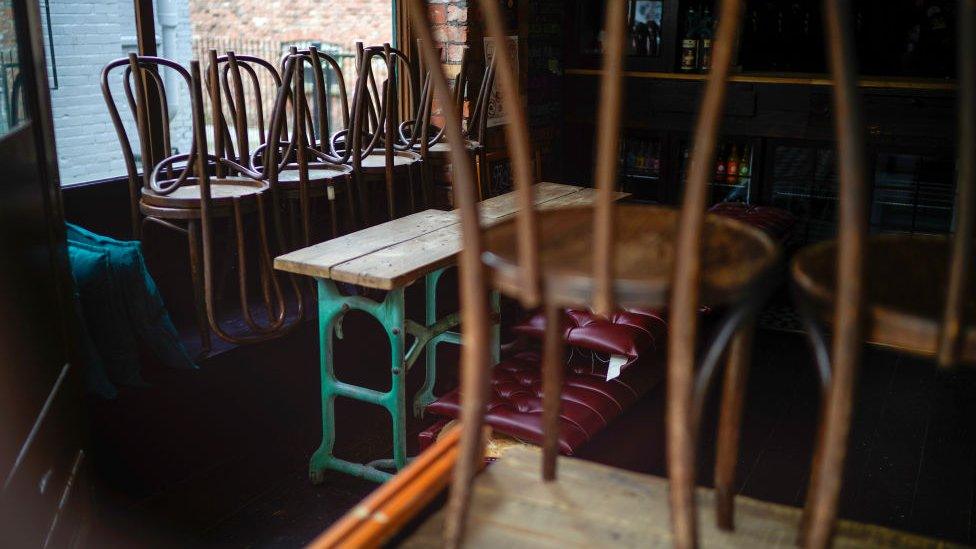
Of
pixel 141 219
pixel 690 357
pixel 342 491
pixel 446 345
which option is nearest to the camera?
pixel 690 357

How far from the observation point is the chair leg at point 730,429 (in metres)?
1.26

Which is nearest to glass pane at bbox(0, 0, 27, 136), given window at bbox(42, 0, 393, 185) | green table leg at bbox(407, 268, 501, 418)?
window at bbox(42, 0, 393, 185)

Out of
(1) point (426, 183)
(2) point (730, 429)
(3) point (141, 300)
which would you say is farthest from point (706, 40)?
(2) point (730, 429)

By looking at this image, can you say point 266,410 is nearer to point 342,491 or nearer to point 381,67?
point 342,491

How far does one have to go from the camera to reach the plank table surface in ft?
4.12

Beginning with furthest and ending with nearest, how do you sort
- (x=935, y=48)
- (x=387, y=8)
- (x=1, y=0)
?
(x=935, y=48) < (x=387, y=8) < (x=1, y=0)

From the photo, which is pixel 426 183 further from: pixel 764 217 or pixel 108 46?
pixel 764 217

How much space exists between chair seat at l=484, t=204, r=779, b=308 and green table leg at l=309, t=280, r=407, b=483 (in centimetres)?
126

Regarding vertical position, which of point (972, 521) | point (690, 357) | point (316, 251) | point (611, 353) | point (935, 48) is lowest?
point (972, 521)

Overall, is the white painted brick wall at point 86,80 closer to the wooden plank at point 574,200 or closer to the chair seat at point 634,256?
the wooden plank at point 574,200

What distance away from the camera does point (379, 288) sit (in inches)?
101

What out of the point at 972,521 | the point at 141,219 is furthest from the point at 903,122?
the point at 141,219

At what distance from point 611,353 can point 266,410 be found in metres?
1.21

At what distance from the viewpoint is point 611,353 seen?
9.12 feet
